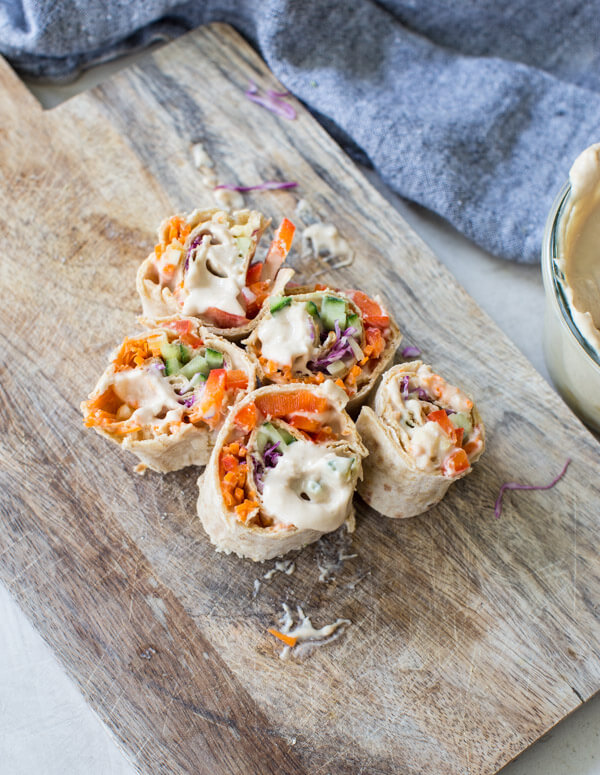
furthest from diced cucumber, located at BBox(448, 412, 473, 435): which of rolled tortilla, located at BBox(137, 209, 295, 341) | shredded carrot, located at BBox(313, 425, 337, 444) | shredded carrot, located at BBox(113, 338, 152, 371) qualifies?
shredded carrot, located at BBox(113, 338, 152, 371)

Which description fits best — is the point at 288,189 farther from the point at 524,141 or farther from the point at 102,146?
the point at 524,141

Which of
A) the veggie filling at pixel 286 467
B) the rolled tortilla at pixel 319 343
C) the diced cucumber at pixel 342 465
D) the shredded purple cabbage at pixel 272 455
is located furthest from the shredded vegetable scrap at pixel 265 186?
the diced cucumber at pixel 342 465

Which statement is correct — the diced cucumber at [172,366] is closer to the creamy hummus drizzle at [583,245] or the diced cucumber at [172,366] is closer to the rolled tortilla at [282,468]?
the rolled tortilla at [282,468]

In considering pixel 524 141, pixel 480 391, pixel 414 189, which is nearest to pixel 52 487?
pixel 480 391

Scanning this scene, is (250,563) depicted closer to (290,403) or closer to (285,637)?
(285,637)

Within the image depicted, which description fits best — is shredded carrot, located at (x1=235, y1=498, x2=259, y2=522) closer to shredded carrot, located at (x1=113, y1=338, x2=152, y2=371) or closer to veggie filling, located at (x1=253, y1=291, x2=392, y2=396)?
veggie filling, located at (x1=253, y1=291, x2=392, y2=396)
